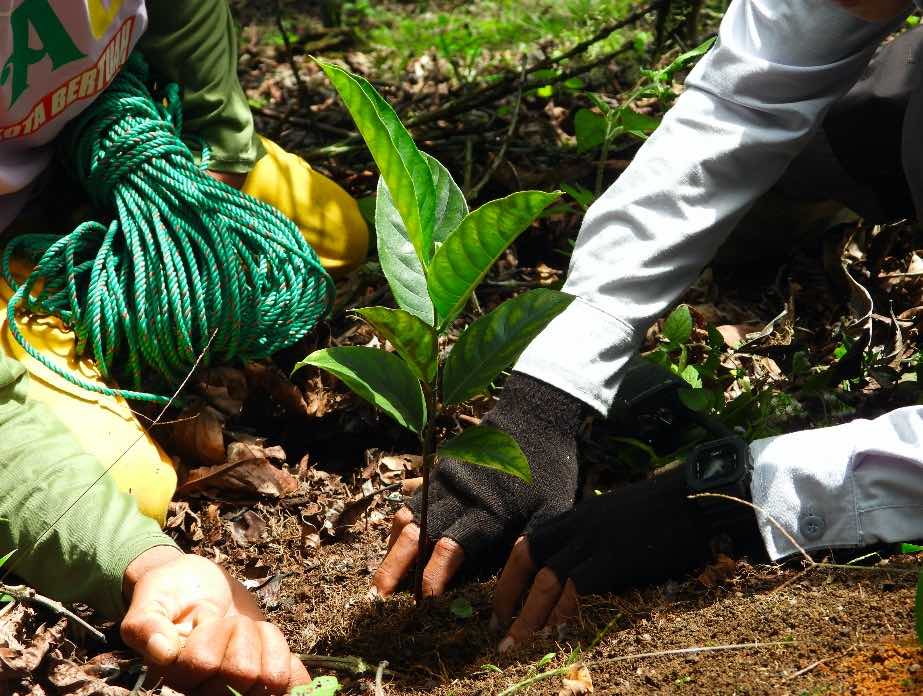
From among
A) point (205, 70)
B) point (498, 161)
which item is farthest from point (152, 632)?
point (498, 161)

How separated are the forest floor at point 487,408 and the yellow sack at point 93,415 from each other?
0.12 metres

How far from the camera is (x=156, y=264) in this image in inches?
84.1

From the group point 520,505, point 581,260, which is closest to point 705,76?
point 581,260

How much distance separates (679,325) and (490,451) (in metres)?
0.83

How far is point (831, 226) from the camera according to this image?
8.89ft

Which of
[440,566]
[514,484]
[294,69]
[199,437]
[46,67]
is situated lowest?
[199,437]

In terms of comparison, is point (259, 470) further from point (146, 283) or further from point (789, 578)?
point (789, 578)

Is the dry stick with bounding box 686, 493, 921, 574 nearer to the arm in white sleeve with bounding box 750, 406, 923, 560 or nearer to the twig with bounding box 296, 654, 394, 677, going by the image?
the arm in white sleeve with bounding box 750, 406, 923, 560

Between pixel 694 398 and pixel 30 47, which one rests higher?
pixel 30 47

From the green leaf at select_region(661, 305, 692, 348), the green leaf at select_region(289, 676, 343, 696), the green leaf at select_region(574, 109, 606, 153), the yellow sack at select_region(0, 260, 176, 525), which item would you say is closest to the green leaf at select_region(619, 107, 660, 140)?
the green leaf at select_region(574, 109, 606, 153)

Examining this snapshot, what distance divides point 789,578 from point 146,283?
1446 millimetres

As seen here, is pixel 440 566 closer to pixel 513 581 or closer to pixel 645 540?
pixel 513 581

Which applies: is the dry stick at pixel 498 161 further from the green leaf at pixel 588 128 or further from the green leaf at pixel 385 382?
the green leaf at pixel 385 382

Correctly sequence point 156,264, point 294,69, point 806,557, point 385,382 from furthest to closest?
point 294,69 < point 156,264 < point 806,557 < point 385,382
